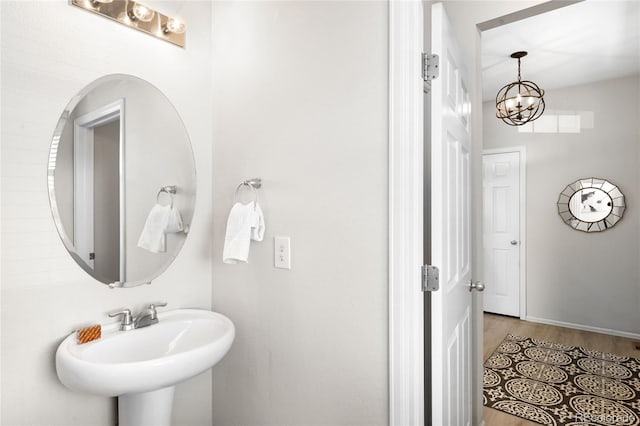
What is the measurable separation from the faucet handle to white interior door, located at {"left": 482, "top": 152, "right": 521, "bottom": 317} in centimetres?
416

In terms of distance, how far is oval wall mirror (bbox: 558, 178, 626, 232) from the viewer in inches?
148

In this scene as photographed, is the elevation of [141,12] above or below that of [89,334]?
above

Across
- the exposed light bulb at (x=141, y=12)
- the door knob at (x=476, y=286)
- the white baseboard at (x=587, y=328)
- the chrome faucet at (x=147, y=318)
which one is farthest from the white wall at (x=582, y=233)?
the chrome faucet at (x=147, y=318)

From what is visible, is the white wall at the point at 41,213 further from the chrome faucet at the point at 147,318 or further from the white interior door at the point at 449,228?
the white interior door at the point at 449,228

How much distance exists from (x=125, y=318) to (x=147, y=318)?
8 centimetres

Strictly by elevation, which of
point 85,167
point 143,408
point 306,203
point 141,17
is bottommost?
point 143,408

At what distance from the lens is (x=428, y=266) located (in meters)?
1.16

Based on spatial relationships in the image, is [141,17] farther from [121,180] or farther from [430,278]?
[430,278]

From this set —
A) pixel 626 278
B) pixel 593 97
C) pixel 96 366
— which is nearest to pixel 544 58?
pixel 593 97

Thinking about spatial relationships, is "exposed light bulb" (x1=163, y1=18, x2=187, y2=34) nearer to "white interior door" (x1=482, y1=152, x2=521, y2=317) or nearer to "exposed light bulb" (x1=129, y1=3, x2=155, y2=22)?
"exposed light bulb" (x1=129, y1=3, x2=155, y2=22)

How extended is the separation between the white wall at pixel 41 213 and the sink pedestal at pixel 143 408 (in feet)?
0.39

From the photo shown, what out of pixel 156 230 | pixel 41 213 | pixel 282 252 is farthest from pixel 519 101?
pixel 41 213

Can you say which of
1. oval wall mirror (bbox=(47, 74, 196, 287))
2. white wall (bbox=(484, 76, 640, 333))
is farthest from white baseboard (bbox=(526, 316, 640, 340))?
oval wall mirror (bbox=(47, 74, 196, 287))

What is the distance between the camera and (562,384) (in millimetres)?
2787
